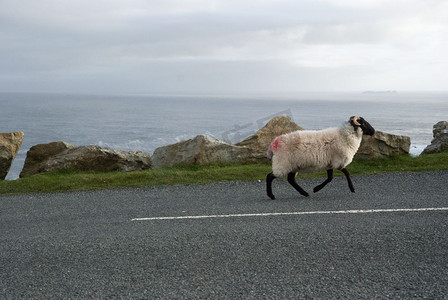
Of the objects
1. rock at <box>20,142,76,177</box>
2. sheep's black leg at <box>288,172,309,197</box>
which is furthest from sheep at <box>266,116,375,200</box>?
rock at <box>20,142,76,177</box>

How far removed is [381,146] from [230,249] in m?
9.44

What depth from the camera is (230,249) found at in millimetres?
6820

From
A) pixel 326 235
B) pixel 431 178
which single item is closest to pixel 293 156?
pixel 326 235

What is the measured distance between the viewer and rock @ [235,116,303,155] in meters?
16.1

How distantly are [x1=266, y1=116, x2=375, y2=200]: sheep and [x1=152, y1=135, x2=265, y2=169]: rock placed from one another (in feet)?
15.2

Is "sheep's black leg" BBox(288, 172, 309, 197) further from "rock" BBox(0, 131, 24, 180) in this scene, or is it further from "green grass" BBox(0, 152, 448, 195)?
"rock" BBox(0, 131, 24, 180)

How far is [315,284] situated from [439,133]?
14.3 meters

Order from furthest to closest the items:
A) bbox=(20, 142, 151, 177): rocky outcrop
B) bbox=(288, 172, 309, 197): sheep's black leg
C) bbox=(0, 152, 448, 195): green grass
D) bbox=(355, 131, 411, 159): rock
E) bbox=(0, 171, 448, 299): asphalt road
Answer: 1. bbox=(20, 142, 151, 177): rocky outcrop
2. bbox=(355, 131, 411, 159): rock
3. bbox=(0, 152, 448, 195): green grass
4. bbox=(288, 172, 309, 197): sheep's black leg
5. bbox=(0, 171, 448, 299): asphalt road

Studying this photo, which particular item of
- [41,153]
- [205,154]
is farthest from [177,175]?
[41,153]

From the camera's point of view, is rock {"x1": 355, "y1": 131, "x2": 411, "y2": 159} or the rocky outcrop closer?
rock {"x1": 355, "y1": 131, "x2": 411, "y2": 159}

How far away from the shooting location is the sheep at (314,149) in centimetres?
990

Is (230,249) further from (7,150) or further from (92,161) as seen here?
(7,150)

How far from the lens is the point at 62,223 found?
891 centimetres

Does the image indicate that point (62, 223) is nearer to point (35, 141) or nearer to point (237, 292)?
point (237, 292)
